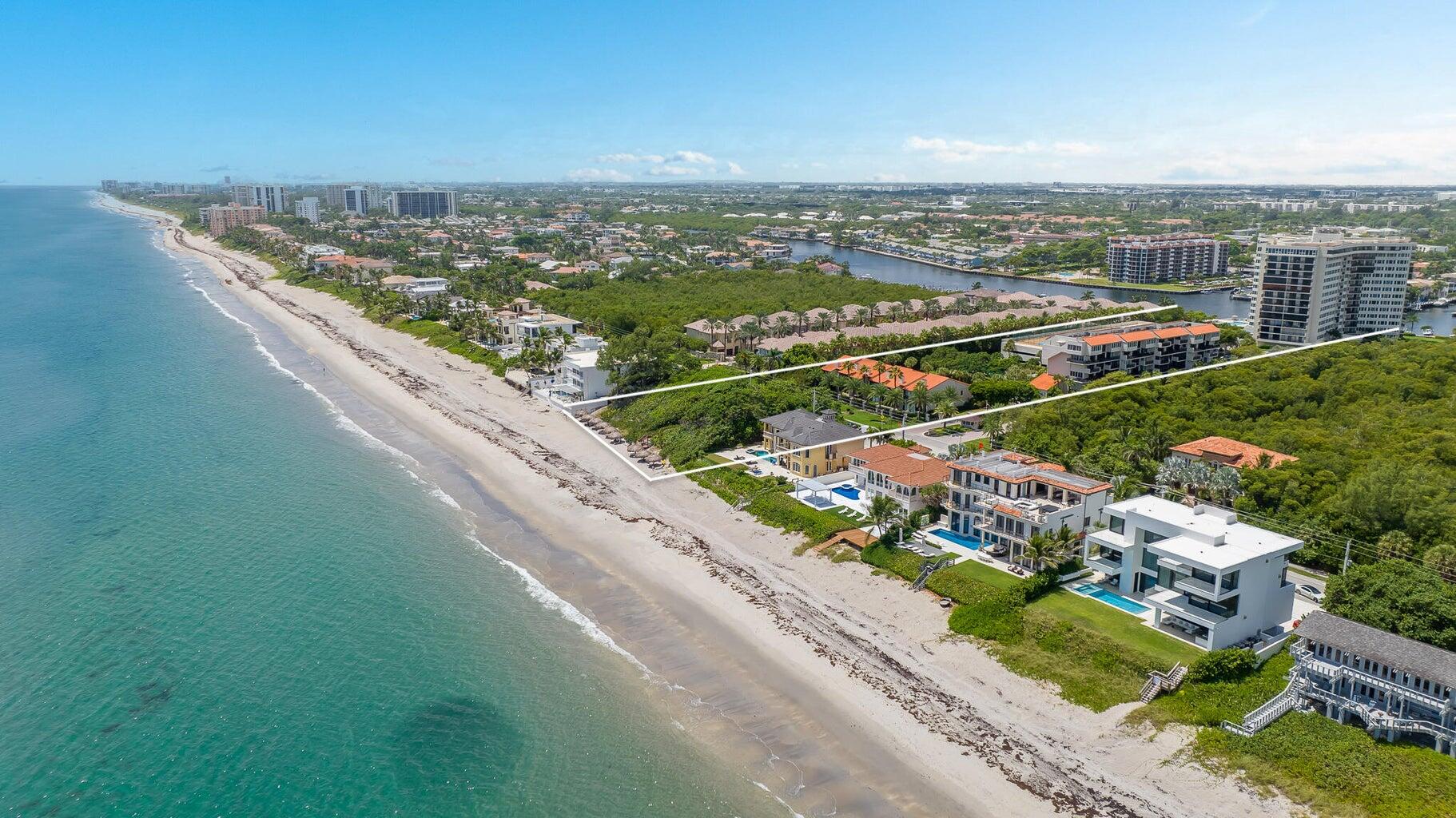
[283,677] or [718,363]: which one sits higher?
[718,363]

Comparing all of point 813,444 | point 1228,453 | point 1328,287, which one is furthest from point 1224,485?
point 1328,287

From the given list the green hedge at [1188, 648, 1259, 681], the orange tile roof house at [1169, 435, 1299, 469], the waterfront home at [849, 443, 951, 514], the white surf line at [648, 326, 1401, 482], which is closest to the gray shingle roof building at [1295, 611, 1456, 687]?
the green hedge at [1188, 648, 1259, 681]

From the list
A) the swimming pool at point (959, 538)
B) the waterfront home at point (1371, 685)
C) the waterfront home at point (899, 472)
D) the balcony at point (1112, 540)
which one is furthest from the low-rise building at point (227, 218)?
the waterfront home at point (1371, 685)

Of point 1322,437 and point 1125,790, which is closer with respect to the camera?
point 1125,790

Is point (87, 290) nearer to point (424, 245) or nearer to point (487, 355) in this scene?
point (424, 245)

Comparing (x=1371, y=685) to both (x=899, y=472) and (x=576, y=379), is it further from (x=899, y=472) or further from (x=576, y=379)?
(x=576, y=379)

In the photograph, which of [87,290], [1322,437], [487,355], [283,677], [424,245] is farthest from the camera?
[424,245]

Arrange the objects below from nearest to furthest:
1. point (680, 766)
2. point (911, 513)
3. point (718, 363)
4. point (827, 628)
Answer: point (680, 766), point (827, 628), point (911, 513), point (718, 363)

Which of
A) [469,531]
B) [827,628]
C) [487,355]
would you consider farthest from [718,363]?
[827,628]
